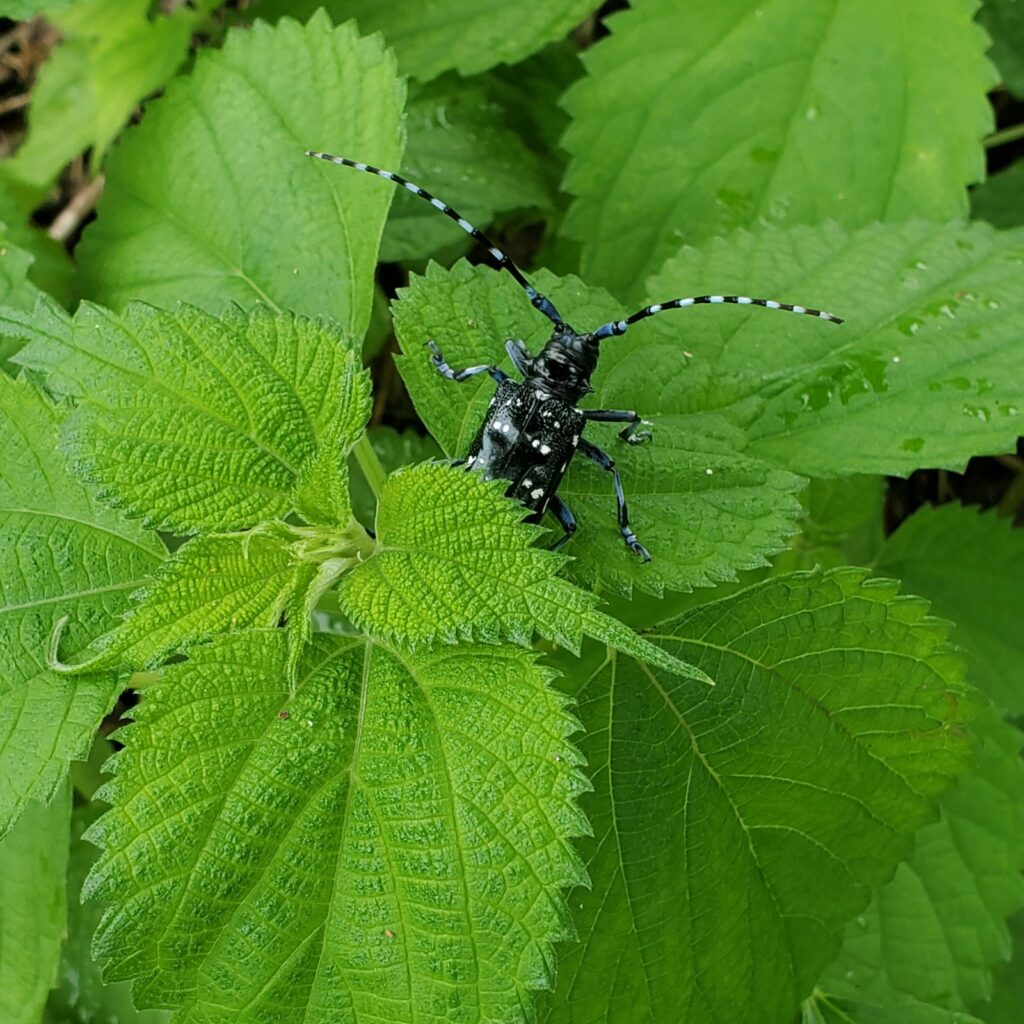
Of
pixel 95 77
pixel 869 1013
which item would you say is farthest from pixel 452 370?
pixel 95 77

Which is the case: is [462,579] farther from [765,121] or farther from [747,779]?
[765,121]

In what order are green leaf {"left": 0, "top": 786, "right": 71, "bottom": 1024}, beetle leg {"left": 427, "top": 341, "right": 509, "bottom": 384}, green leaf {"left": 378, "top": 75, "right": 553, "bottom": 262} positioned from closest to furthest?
beetle leg {"left": 427, "top": 341, "right": 509, "bottom": 384}
green leaf {"left": 0, "top": 786, "right": 71, "bottom": 1024}
green leaf {"left": 378, "top": 75, "right": 553, "bottom": 262}

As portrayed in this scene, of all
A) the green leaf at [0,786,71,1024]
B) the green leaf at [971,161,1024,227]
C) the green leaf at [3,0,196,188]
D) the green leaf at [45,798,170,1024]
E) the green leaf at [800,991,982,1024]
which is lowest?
the green leaf at [800,991,982,1024]

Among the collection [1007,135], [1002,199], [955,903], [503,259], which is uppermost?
[503,259]

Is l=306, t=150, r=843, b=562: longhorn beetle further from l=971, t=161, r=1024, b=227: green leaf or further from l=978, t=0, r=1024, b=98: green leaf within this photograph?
l=978, t=0, r=1024, b=98: green leaf

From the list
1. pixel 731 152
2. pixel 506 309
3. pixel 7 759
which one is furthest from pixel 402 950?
pixel 731 152

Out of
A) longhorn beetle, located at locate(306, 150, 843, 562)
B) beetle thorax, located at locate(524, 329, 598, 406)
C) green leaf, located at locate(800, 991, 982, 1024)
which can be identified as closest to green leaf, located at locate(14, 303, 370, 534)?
longhorn beetle, located at locate(306, 150, 843, 562)

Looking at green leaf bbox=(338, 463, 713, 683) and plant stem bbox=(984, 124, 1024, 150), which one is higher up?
green leaf bbox=(338, 463, 713, 683)

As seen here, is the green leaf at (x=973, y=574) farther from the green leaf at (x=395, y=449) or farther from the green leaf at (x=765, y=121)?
the green leaf at (x=395, y=449)
